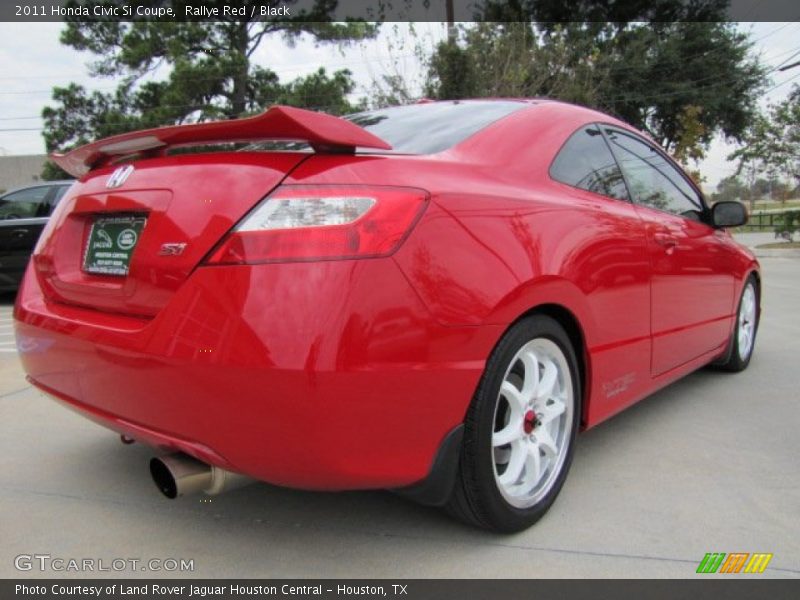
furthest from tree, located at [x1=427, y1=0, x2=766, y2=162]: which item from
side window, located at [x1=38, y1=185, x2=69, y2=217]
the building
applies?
the building

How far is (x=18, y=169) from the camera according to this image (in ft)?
194

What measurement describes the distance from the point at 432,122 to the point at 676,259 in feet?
4.64

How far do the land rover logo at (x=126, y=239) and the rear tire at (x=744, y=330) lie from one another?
12.0 ft

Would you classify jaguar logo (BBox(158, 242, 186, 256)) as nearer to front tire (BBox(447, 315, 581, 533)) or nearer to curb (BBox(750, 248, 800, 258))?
front tire (BBox(447, 315, 581, 533))

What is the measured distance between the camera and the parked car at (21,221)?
28.7 ft

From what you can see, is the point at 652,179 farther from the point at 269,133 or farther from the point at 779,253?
the point at 779,253

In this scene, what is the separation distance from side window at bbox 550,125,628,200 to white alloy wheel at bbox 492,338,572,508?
0.74 metres

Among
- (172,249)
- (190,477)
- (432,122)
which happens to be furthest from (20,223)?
(190,477)

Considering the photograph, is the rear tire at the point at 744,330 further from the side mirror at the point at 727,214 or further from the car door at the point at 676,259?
the side mirror at the point at 727,214

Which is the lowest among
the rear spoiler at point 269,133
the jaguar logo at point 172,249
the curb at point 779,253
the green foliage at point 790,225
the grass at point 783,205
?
the grass at point 783,205

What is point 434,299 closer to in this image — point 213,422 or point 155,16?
point 213,422

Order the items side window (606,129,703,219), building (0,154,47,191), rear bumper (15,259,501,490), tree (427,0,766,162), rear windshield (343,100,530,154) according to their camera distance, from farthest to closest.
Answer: building (0,154,47,191) < tree (427,0,766,162) < side window (606,129,703,219) < rear windshield (343,100,530,154) < rear bumper (15,259,501,490)

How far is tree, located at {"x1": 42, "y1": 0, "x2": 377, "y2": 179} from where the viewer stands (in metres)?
22.2

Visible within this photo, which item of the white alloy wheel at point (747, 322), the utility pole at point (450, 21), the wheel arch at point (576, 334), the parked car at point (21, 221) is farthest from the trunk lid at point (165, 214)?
the utility pole at point (450, 21)
